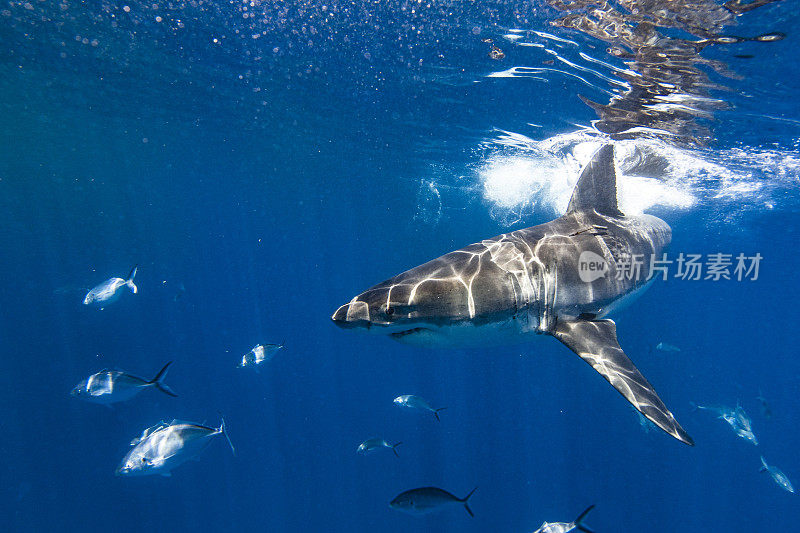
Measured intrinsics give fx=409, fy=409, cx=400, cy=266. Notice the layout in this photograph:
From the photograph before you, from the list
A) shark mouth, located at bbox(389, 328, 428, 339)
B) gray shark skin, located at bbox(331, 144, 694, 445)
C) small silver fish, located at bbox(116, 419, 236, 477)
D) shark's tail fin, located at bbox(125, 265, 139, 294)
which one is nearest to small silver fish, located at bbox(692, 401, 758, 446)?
gray shark skin, located at bbox(331, 144, 694, 445)

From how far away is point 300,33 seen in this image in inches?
371

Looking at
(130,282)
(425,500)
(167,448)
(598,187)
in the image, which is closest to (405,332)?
(425,500)

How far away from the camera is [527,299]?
12.9 feet

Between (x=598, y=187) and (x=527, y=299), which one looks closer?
(x=527, y=299)

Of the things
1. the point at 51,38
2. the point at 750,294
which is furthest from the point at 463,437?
the point at 750,294

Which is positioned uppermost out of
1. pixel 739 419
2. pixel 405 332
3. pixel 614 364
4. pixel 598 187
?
pixel 598 187

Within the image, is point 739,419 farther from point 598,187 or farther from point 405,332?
point 405,332

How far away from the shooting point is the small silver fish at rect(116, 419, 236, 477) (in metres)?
6.16

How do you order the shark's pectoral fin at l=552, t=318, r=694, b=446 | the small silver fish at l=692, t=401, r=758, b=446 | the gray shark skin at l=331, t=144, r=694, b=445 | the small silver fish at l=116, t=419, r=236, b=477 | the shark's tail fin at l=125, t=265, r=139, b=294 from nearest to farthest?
the shark's pectoral fin at l=552, t=318, r=694, b=446, the gray shark skin at l=331, t=144, r=694, b=445, the small silver fish at l=116, t=419, r=236, b=477, the shark's tail fin at l=125, t=265, r=139, b=294, the small silver fish at l=692, t=401, r=758, b=446

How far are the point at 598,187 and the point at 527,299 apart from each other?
3.35 metres

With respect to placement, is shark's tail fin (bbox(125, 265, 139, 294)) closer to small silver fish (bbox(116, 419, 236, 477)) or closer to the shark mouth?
small silver fish (bbox(116, 419, 236, 477))

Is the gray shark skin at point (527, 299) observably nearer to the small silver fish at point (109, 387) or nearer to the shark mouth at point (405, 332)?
the shark mouth at point (405, 332)

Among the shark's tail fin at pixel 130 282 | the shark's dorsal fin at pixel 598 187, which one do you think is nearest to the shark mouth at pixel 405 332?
the shark's dorsal fin at pixel 598 187

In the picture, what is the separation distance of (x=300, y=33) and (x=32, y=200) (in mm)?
57045
